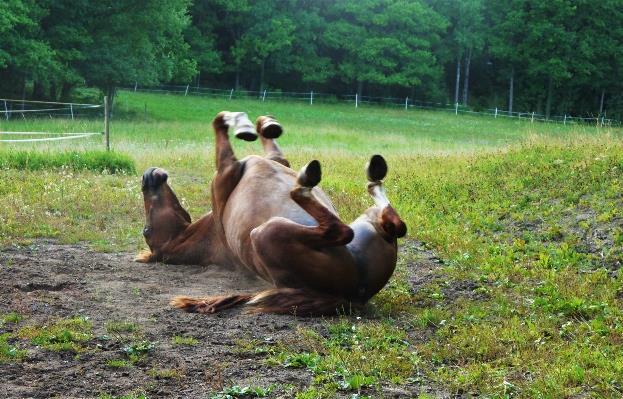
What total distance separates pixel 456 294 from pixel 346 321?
5.14 feet

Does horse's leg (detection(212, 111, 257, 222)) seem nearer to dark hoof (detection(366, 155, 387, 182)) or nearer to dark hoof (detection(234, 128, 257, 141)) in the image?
dark hoof (detection(234, 128, 257, 141))

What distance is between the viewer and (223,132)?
796cm

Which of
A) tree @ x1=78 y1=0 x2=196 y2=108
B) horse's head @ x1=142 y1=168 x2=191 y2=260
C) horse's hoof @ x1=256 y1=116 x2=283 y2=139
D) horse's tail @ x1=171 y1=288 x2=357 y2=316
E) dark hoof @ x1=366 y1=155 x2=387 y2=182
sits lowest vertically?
horse's tail @ x1=171 y1=288 x2=357 y2=316

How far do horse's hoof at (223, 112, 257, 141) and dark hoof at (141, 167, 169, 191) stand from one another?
36.3 inches

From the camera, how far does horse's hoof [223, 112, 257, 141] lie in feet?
24.5

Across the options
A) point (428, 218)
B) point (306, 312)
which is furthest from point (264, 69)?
point (306, 312)

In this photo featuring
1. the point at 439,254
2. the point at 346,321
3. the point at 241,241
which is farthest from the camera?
the point at 439,254

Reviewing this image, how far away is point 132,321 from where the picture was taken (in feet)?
19.7

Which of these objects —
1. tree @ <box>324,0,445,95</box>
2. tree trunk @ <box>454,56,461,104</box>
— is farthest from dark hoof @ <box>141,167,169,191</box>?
tree trunk @ <box>454,56,461,104</box>

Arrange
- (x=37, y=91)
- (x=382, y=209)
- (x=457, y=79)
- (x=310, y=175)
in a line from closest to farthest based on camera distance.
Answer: (x=310, y=175) < (x=382, y=209) < (x=37, y=91) < (x=457, y=79)

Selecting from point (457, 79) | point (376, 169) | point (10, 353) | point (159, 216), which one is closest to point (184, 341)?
point (10, 353)

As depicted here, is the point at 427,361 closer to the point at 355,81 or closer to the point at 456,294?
the point at 456,294

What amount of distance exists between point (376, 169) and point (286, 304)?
4.49ft

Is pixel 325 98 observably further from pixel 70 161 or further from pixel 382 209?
pixel 382 209
